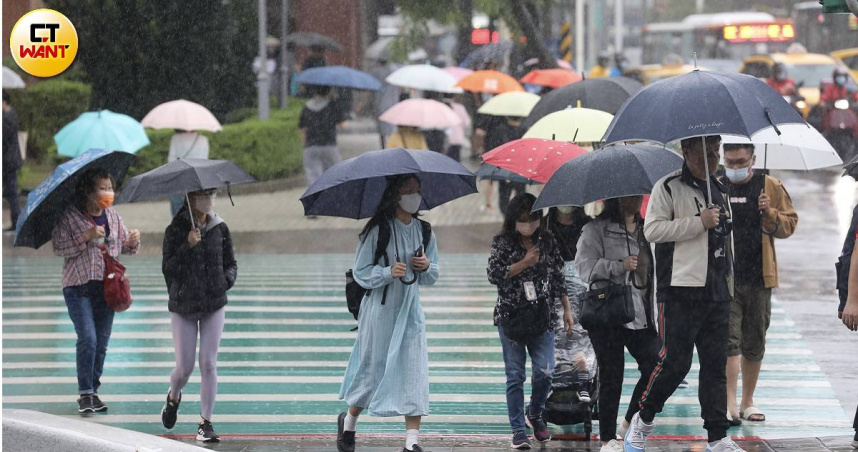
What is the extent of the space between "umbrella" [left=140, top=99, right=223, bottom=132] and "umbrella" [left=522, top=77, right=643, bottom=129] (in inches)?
213

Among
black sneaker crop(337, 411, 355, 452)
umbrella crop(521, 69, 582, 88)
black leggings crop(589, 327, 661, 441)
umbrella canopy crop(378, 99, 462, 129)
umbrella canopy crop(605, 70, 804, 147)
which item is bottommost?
black sneaker crop(337, 411, 355, 452)

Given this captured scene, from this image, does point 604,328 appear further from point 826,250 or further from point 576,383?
point 826,250

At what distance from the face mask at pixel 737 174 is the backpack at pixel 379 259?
5.92ft

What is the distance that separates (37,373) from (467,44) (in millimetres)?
23043

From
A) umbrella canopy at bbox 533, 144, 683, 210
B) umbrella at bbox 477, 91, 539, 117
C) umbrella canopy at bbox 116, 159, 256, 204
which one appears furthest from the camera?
umbrella at bbox 477, 91, 539, 117

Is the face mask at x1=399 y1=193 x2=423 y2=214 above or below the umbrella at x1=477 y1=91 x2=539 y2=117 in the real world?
above

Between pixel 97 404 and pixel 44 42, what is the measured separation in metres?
12.2

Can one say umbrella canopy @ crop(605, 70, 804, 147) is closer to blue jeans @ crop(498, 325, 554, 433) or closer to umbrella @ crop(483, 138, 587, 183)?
umbrella @ crop(483, 138, 587, 183)

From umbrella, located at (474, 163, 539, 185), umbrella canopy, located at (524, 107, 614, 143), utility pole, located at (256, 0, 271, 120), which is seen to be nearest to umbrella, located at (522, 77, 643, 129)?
umbrella canopy, located at (524, 107, 614, 143)

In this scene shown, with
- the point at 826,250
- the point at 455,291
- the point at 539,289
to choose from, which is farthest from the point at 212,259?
the point at 826,250

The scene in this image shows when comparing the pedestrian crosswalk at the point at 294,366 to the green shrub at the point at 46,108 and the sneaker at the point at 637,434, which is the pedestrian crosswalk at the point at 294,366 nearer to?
the sneaker at the point at 637,434

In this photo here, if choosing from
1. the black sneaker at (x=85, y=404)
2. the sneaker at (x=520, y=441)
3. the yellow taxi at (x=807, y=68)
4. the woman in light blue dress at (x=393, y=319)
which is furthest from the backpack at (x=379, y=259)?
the yellow taxi at (x=807, y=68)

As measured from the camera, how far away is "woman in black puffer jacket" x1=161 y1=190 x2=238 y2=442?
8148 millimetres

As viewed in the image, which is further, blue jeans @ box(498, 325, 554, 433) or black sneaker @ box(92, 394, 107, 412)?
black sneaker @ box(92, 394, 107, 412)
